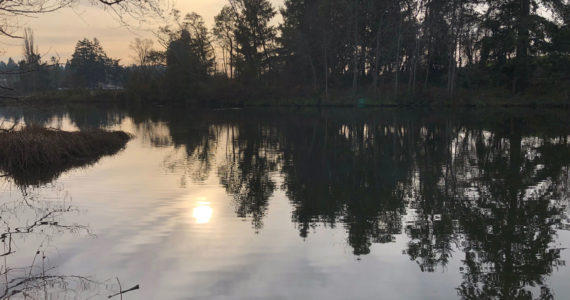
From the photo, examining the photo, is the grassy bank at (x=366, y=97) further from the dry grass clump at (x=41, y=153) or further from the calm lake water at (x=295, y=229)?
the dry grass clump at (x=41, y=153)

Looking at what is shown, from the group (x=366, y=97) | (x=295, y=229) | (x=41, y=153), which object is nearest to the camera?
(x=295, y=229)

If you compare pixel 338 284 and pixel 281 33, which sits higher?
pixel 281 33

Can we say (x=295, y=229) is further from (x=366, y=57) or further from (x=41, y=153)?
(x=366, y=57)

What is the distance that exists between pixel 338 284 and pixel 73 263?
4085 millimetres

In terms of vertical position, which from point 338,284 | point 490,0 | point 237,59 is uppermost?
point 490,0

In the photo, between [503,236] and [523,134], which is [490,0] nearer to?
[523,134]

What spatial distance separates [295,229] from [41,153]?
39.4ft

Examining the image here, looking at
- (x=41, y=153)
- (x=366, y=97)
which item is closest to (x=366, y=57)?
(x=366, y=97)

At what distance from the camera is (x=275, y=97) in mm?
65000

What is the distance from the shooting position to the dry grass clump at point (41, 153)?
15.3 meters

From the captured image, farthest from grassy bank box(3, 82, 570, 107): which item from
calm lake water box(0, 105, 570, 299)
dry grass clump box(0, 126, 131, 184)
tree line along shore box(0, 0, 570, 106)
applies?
dry grass clump box(0, 126, 131, 184)

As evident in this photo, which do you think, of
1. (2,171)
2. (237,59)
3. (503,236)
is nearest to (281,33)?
(237,59)

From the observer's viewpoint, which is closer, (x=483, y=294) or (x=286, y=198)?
(x=483, y=294)

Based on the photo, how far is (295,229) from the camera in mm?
8781
